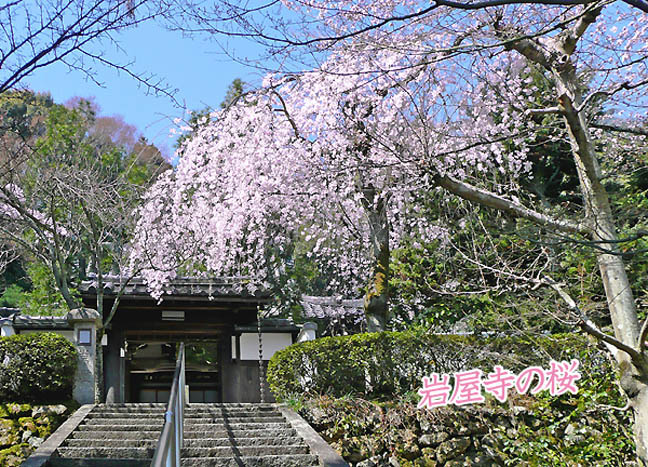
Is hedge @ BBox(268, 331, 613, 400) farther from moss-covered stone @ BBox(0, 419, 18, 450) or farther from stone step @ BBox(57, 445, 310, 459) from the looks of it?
moss-covered stone @ BBox(0, 419, 18, 450)

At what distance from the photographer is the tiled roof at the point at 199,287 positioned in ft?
38.6

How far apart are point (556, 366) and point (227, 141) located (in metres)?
6.01

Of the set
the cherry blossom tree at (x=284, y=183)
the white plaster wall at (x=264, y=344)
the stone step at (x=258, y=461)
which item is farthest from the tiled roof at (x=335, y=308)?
the stone step at (x=258, y=461)

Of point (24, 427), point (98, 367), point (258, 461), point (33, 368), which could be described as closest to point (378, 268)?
point (258, 461)

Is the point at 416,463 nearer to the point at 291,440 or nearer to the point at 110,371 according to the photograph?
the point at 291,440

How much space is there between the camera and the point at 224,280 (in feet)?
41.7

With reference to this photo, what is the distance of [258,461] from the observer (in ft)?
21.2

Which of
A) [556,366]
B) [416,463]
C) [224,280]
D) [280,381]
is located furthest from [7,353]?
[556,366]

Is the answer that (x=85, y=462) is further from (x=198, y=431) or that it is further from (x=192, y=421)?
(x=192, y=421)

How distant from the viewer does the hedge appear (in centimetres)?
891

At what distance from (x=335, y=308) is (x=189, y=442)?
27.0ft

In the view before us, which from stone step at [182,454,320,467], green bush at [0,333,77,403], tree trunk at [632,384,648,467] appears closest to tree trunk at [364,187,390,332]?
stone step at [182,454,320,467]

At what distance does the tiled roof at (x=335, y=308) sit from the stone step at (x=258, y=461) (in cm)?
815

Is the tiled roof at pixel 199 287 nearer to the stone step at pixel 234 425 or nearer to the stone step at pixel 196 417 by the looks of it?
the stone step at pixel 196 417
